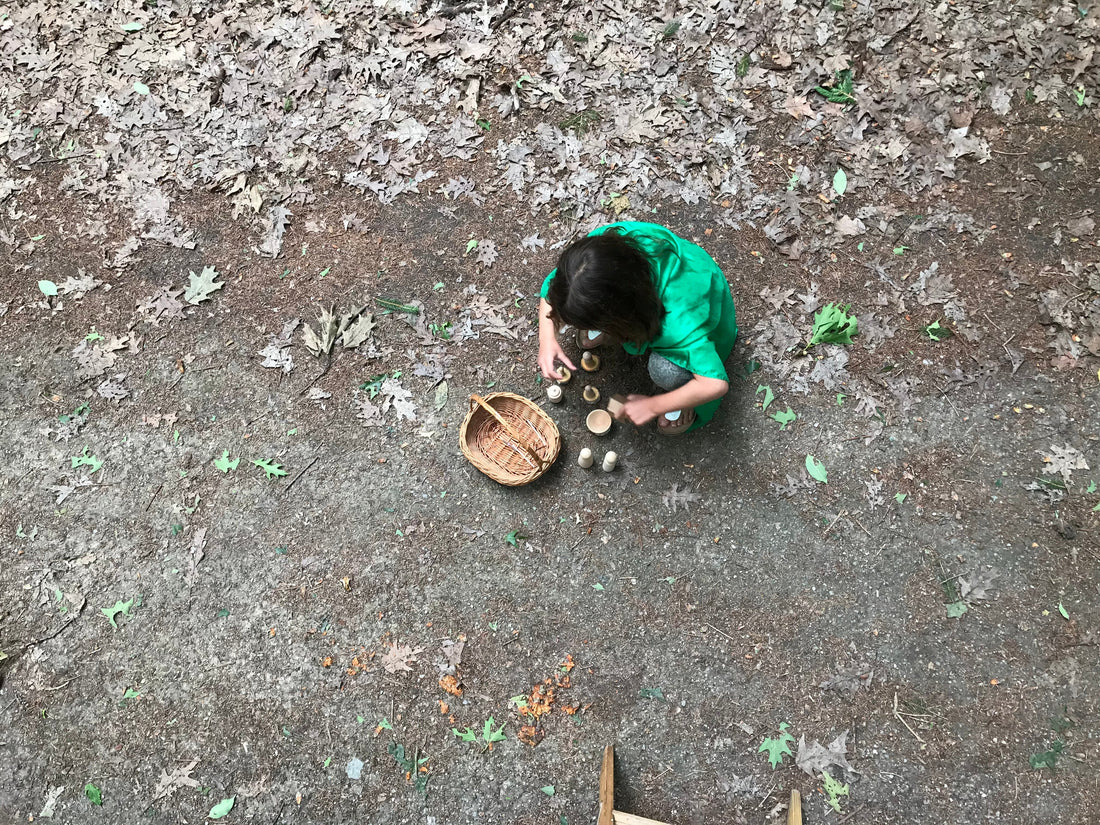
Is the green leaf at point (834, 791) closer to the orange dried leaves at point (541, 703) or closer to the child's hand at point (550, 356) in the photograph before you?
the orange dried leaves at point (541, 703)

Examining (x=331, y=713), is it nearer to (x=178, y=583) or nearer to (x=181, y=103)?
(x=178, y=583)

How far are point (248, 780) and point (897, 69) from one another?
5914 millimetres

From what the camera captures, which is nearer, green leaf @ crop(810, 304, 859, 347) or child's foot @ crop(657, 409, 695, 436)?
child's foot @ crop(657, 409, 695, 436)

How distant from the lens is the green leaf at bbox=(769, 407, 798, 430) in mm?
3717

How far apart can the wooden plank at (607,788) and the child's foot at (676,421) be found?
171 centimetres

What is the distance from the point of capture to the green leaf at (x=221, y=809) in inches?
130

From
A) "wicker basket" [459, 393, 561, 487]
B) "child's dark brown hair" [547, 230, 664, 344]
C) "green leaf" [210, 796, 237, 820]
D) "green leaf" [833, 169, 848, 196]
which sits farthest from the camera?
"green leaf" [833, 169, 848, 196]

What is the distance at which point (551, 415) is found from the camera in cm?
384

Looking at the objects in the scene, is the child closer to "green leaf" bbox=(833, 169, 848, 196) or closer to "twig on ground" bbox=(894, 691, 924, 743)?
"green leaf" bbox=(833, 169, 848, 196)

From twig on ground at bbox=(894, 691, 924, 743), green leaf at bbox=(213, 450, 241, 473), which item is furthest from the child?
green leaf at bbox=(213, 450, 241, 473)

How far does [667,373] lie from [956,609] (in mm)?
2016

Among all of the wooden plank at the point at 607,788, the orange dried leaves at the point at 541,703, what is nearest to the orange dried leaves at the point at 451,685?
the orange dried leaves at the point at 541,703

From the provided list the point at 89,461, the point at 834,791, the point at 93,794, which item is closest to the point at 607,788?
the point at 834,791

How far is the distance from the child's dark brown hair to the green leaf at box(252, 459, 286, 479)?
207 cm
